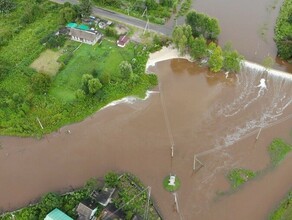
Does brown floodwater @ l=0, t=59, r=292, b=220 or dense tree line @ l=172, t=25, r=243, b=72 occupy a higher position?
dense tree line @ l=172, t=25, r=243, b=72

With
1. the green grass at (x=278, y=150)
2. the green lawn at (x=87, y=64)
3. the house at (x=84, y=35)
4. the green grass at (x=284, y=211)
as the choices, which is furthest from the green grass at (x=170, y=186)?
the house at (x=84, y=35)

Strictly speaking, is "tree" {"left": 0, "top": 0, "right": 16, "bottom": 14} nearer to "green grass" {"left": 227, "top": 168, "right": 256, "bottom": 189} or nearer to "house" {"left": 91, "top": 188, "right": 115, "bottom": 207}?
"house" {"left": 91, "top": 188, "right": 115, "bottom": 207}

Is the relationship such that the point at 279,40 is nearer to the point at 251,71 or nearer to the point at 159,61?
the point at 251,71

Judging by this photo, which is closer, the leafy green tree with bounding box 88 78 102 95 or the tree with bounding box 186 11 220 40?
the leafy green tree with bounding box 88 78 102 95

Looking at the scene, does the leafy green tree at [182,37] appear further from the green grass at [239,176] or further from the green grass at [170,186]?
the green grass at [170,186]

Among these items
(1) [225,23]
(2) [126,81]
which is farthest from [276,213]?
(1) [225,23]

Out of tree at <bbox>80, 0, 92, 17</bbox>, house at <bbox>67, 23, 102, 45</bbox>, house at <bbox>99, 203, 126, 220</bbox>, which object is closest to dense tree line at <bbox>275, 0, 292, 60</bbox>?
house at <bbox>67, 23, 102, 45</bbox>
